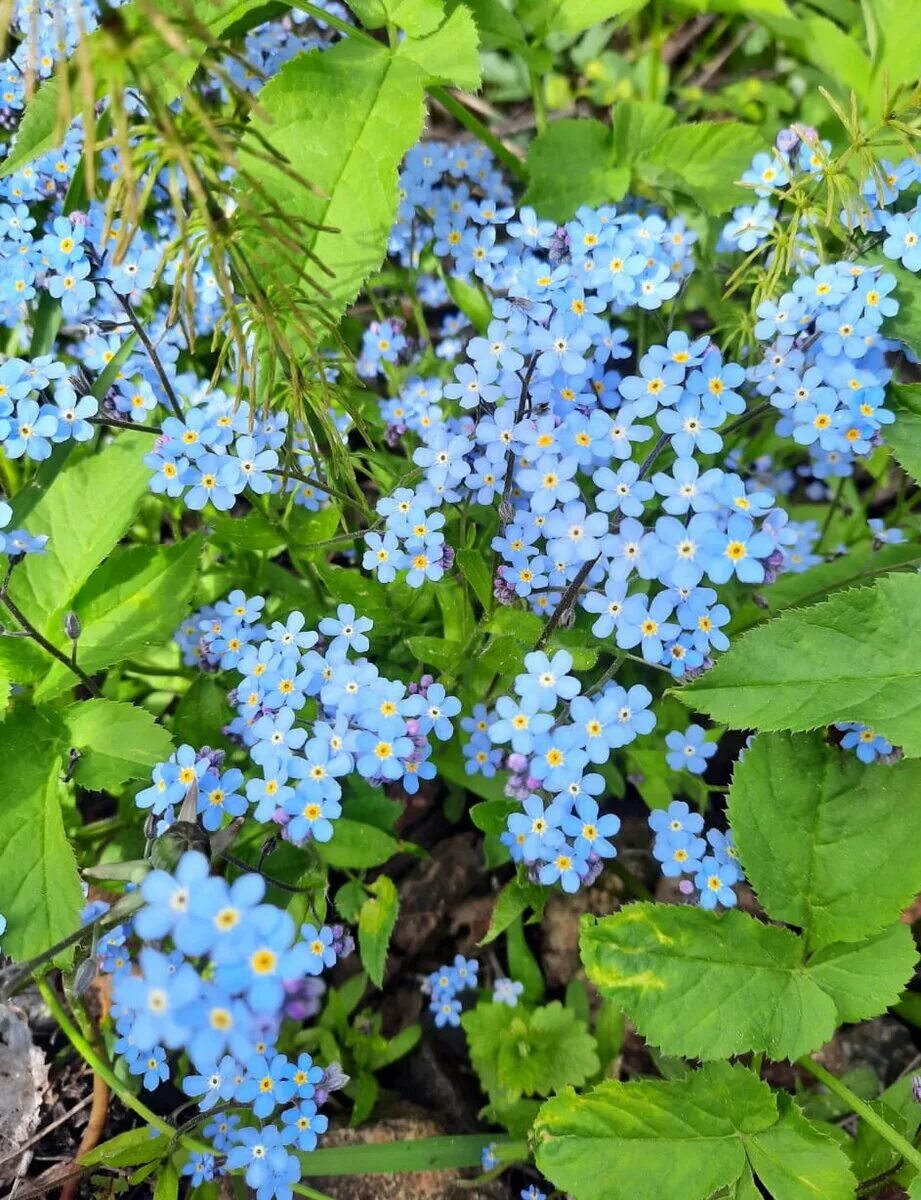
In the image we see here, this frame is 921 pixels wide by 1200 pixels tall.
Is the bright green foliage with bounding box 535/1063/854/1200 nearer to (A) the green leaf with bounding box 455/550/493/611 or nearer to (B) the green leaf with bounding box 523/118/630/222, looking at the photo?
(A) the green leaf with bounding box 455/550/493/611

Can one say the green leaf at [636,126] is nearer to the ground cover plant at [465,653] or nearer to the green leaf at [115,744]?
the ground cover plant at [465,653]

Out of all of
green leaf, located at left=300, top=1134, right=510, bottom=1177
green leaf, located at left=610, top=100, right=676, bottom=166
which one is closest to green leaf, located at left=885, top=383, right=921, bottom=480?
green leaf, located at left=610, top=100, right=676, bottom=166

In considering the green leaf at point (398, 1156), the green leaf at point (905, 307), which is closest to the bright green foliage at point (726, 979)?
the green leaf at point (398, 1156)

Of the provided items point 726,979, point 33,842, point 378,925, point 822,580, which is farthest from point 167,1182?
point 822,580

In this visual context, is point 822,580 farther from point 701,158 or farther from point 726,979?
point 701,158

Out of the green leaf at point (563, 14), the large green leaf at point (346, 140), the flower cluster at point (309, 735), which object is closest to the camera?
the flower cluster at point (309, 735)

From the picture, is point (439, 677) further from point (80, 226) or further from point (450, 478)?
point (80, 226)
